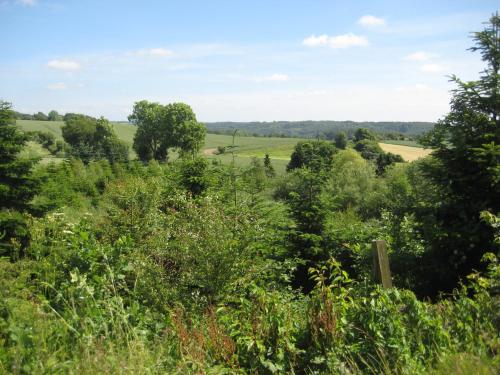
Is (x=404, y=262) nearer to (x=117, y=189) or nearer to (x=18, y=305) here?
(x=18, y=305)

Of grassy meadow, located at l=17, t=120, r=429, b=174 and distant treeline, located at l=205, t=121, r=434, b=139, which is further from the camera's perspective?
distant treeline, located at l=205, t=121, r=434, b=139

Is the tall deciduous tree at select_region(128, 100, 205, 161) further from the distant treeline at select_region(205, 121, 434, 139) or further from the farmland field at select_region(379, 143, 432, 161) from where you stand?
the distant treeline at select_region(205, 121, 434, 139)

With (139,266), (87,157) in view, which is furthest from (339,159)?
(139,266)

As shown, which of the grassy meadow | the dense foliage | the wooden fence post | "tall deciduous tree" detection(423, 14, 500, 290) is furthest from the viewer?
the grassy meadow

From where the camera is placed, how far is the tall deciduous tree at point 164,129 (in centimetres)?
5516

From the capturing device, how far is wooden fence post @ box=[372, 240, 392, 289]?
4.20 meters

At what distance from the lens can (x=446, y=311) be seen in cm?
362

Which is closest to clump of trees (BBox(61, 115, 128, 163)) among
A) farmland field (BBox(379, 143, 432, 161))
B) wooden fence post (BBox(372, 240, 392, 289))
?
farmland field (BBox(379, 143, 432, 161))

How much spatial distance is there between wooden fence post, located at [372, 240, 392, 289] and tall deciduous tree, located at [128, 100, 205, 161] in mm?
50266

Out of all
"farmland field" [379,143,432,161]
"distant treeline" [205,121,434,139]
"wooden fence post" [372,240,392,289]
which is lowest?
"farmland field" [379,143,432,161]

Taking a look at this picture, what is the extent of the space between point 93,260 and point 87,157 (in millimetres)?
56497

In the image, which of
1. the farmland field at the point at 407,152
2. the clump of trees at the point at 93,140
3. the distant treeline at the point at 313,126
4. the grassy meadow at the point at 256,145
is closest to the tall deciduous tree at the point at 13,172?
the clump of trees at the point at 93,140

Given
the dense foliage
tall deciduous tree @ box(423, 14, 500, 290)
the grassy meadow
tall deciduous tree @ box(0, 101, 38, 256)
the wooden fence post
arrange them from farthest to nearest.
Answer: the grassy meadow → tall deciduous tree @ box(0, 101, 38, 256) → tall deciduous tree @ box(423, 14, 500, 290) → the wooden fence post → the dense foliage

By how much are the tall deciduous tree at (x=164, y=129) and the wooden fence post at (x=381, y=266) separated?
165 feet
